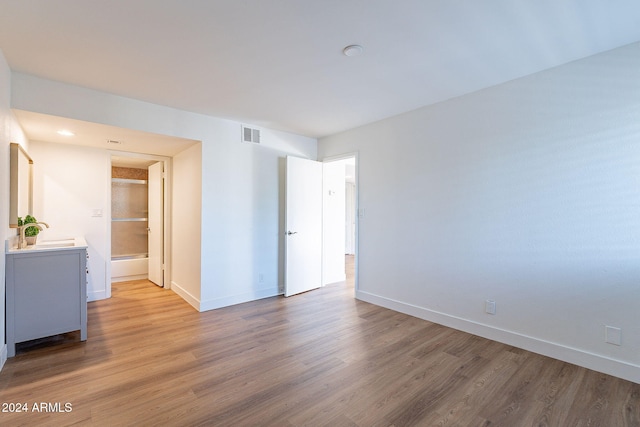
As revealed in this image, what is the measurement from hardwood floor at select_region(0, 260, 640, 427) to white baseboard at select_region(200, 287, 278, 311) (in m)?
0.43

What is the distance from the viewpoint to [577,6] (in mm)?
1776

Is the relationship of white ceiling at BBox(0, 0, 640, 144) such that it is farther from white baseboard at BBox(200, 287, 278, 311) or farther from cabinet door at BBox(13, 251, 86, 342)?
white baseboard at BBox(200, 287, 278, 311)

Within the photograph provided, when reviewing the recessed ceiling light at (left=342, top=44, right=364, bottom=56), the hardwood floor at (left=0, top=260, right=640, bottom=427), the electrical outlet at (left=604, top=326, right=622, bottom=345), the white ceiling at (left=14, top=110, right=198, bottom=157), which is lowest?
the hardwood floor at (left=0, top=260, right=640, bottom=427)

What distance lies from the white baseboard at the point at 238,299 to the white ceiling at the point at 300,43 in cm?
250

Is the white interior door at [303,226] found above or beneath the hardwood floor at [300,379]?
above

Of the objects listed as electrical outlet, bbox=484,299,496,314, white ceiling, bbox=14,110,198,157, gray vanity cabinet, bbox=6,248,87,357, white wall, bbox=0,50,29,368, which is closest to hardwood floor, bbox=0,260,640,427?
gray vanity cabinet, bbox=6,248,87,357

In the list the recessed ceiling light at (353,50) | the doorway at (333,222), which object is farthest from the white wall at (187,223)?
the recessed ceiling light at (353,50)

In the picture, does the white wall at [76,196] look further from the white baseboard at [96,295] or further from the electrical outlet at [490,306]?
the electrical outlet at [490,306]

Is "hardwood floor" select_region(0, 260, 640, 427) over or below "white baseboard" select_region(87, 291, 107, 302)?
below

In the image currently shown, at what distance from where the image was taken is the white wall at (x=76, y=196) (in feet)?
12.3

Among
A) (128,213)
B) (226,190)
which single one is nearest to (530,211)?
A: (226,190)

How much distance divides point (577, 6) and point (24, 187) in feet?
16.6

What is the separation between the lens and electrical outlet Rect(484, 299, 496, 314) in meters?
2.85

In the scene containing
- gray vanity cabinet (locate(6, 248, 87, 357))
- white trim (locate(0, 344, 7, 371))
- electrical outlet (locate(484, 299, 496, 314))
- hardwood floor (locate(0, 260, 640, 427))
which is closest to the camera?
hardwood floor (locate(0, 260, 640, 427))
